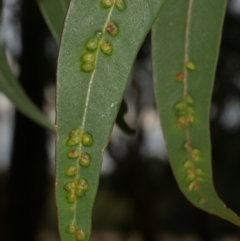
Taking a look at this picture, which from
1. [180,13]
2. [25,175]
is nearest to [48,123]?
[180,13]

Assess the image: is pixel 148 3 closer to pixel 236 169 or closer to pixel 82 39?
pixel 82 39

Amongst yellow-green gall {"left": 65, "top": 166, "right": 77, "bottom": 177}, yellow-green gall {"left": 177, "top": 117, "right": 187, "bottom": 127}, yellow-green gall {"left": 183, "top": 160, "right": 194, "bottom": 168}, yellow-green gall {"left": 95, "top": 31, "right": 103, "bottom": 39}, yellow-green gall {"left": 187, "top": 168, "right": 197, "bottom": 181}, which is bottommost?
yellow-green gall {"left": 187, "top": 168, "right": 197, "bottom": 181}

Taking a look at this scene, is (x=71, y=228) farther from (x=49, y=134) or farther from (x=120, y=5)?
(x=49, y=134)

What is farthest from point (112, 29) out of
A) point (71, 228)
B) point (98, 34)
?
point (71, 228)

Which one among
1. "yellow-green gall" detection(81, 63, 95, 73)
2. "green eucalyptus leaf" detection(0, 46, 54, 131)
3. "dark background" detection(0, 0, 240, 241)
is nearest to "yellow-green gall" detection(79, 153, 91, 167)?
"yellow-green gall" detection(81, 63, 95, 73)

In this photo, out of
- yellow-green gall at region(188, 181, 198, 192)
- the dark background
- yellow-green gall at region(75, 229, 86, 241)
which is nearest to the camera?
yellow-green gall at region(75, 229, 86, 241)

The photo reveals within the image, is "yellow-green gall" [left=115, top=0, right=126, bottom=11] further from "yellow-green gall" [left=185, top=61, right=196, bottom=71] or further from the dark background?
the dark background

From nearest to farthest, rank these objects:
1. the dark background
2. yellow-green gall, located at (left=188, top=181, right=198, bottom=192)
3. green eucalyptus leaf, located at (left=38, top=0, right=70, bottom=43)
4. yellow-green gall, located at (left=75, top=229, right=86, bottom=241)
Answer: yellow-green gall, located at (left=75, top=229, right=86, bottom=241), yellow-green gall, located at (left=188, top=181, right=198, bottom=192), green eucalyptus leaf, located at (left=38, top=0, right=70, bottom=43), the dark background

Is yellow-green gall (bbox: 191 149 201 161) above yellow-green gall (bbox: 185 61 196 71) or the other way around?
the other way around
